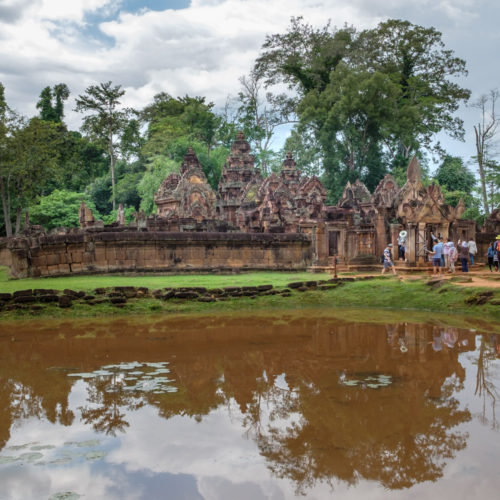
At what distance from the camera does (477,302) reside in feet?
40.1

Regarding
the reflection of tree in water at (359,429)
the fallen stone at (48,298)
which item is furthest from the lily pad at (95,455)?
the fallen stone at (48,298)

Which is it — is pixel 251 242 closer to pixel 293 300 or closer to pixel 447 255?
pixel 293 300

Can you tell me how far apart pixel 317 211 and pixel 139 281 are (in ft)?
34.8

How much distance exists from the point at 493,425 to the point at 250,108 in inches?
2168

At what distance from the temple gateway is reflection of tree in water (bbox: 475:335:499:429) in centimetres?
902

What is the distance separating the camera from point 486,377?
7066mm

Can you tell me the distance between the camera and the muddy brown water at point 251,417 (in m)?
4.23

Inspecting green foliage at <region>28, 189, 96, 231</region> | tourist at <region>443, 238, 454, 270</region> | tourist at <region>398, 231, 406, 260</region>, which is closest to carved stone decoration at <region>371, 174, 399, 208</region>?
tourist at <region>398, 231, 406, 260</region>

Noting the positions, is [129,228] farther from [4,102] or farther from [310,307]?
[4,102]

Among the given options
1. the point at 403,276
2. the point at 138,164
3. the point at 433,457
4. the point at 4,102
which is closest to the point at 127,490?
the point at 433,457

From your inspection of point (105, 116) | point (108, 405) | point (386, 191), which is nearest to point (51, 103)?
point (105, 116)

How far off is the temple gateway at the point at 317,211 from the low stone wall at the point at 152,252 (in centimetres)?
130

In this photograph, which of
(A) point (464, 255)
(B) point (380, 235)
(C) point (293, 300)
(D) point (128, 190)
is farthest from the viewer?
(D) point (128, 190)

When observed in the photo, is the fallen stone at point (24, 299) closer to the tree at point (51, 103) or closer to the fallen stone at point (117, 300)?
the fallen stone at point (117, 300)
